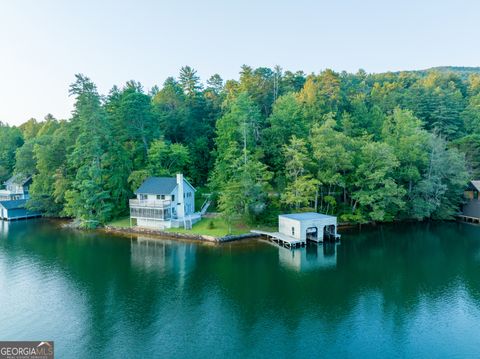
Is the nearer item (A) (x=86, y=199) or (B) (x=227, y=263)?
(B) (x=227, y=263)

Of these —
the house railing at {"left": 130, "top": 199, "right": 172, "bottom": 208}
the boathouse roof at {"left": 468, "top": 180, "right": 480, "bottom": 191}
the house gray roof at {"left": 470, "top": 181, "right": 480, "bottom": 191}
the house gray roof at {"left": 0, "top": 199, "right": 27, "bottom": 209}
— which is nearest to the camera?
the house railing at {"left": 130, "top": 199, "right": 172, "bottom": 208}

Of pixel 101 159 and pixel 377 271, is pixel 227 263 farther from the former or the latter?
pixel 101 159

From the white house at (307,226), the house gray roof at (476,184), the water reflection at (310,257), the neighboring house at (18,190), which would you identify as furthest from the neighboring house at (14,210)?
the house gray roof at (476,184)

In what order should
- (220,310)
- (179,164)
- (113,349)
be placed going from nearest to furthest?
(113,349), (220,310), (179,164)

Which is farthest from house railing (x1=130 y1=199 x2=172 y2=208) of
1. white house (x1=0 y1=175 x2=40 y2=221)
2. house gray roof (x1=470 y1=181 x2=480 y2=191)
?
house gray roof (x1=470 y1=181 x2=480 y2=191)

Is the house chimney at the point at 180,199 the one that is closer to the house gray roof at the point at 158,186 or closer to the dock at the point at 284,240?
the house gray roof at the point at 158,186

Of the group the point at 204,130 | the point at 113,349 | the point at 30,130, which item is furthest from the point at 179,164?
the point at 30,130

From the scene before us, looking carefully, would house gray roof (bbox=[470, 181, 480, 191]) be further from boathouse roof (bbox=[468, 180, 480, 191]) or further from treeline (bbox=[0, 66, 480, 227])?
treeline (bbox=[0, 66, 480, 227])
